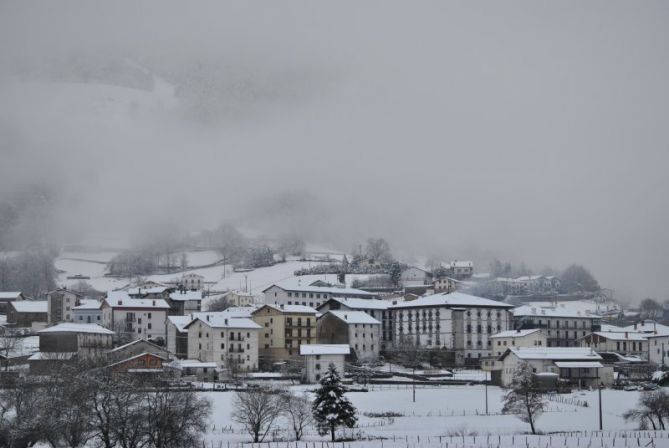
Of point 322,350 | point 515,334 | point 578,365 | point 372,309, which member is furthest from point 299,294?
point 578,365

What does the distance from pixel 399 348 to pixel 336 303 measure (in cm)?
1013

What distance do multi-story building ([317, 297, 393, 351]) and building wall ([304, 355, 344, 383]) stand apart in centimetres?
2436

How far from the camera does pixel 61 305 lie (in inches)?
4855

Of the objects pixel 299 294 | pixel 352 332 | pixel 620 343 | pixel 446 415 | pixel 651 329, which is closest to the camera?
pixel 446 415

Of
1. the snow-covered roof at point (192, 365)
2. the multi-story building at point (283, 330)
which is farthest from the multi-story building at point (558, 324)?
the snow-covered roof at point (192, 365)

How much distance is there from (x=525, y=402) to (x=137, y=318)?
54.1 metres

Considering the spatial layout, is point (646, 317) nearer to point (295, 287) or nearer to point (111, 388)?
point (295, 287)

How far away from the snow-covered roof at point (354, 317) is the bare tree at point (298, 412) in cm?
3593

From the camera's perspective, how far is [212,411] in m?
69.4

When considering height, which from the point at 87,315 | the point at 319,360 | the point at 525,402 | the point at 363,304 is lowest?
the point at 525,402

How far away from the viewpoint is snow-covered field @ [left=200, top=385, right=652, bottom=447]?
65.4m

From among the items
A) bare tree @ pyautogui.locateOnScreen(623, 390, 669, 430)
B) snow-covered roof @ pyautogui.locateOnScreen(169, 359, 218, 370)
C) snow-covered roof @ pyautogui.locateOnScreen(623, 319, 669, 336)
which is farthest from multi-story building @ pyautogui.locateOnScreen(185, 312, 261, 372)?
snow-covered roof @ pyautogui.locateOnScreen(623, 319, 669, 336)

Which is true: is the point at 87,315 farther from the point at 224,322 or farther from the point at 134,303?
the point at 224,322

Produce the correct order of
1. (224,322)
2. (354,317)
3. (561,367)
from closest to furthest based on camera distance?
(561,367) < (224,322) < (354,317)
